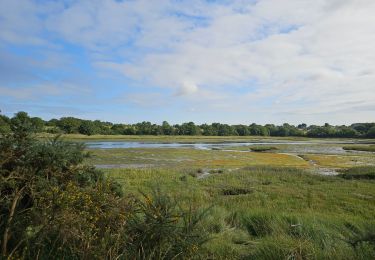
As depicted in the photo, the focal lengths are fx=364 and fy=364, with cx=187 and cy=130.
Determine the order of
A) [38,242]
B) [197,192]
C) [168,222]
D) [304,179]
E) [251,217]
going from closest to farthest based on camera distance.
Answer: [38,242]
[168,222]
[251,217]
[197,192]
[304,179]

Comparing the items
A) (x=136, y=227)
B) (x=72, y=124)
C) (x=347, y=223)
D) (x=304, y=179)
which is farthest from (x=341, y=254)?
(x=72, y=124)

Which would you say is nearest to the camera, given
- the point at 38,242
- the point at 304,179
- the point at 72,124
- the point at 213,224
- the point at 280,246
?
the point at 38,242

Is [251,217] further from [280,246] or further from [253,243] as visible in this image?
[280,246]

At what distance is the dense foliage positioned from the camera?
15.3 feet

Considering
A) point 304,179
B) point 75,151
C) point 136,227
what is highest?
point 75,151

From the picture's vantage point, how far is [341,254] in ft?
19.2

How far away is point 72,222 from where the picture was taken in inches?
178

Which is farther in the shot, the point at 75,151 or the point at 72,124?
the point at 72,124

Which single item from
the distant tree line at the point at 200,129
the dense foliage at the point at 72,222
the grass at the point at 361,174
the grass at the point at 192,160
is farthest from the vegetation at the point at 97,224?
the distant tree line at the point at 200,129

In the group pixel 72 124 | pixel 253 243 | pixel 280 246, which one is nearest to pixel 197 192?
pixel 253 243

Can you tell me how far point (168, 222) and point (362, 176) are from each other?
2757cm

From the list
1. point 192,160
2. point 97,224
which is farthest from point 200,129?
point 97,224

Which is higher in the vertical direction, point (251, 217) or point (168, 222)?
point (168, 222)

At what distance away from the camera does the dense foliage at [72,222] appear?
184 inches
